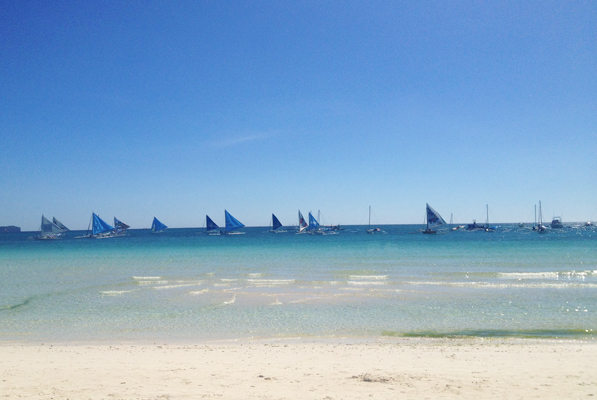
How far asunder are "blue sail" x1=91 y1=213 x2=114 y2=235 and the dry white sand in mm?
90097

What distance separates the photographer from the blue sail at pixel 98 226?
307 feet

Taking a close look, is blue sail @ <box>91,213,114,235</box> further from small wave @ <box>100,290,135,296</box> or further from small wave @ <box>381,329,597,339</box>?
small wave @ <box>381,329,597,339</box>

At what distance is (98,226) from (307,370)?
97666mm

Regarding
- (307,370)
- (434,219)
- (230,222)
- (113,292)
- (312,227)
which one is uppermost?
(434,219)

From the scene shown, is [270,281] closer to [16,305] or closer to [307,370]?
[16,305]

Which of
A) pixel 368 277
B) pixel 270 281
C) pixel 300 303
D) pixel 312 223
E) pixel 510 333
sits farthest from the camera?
pixel 312 223

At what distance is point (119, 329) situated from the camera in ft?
44.9

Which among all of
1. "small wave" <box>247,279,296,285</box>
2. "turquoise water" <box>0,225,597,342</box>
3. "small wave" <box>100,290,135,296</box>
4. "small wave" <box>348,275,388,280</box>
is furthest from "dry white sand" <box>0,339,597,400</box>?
"small wave" <box>348,275,388,280</box>

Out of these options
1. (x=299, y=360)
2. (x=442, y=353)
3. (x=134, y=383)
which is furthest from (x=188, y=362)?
(x=442, y=353)

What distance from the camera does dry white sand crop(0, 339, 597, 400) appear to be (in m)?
7.38

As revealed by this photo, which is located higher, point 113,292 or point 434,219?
point 434,219

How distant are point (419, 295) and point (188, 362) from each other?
1259cm

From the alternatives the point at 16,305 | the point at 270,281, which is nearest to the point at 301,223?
the point at 270,281

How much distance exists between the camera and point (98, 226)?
94875 mm
